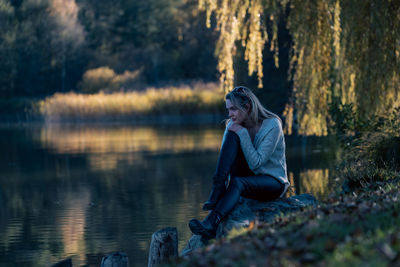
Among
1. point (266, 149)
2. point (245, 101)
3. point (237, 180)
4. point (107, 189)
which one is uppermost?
point (245, 101)

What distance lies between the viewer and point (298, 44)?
1030 cm

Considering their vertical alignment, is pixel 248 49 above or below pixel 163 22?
below

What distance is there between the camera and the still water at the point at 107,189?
26.0ft

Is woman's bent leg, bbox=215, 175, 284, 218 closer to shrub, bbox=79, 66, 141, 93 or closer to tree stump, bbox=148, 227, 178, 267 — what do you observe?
tree stump, bbox=148, 227, 178, 267

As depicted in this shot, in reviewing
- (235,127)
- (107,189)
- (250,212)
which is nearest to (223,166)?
(235,127)

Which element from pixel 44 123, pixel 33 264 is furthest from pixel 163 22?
pixel 33 264

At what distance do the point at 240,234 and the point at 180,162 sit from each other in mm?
10709

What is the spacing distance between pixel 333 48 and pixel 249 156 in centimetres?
491

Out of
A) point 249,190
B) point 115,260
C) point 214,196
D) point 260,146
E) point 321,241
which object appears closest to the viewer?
point 321,241

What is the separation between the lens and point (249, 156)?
6.27 meters

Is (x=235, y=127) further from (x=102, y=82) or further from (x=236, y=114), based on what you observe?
(x=102, y=82)

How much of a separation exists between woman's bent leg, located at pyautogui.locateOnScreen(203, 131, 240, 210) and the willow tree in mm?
3667

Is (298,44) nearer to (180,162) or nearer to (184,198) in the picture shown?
(184,198)

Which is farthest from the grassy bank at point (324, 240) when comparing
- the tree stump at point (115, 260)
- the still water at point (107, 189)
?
the still water at point (107, 189)
